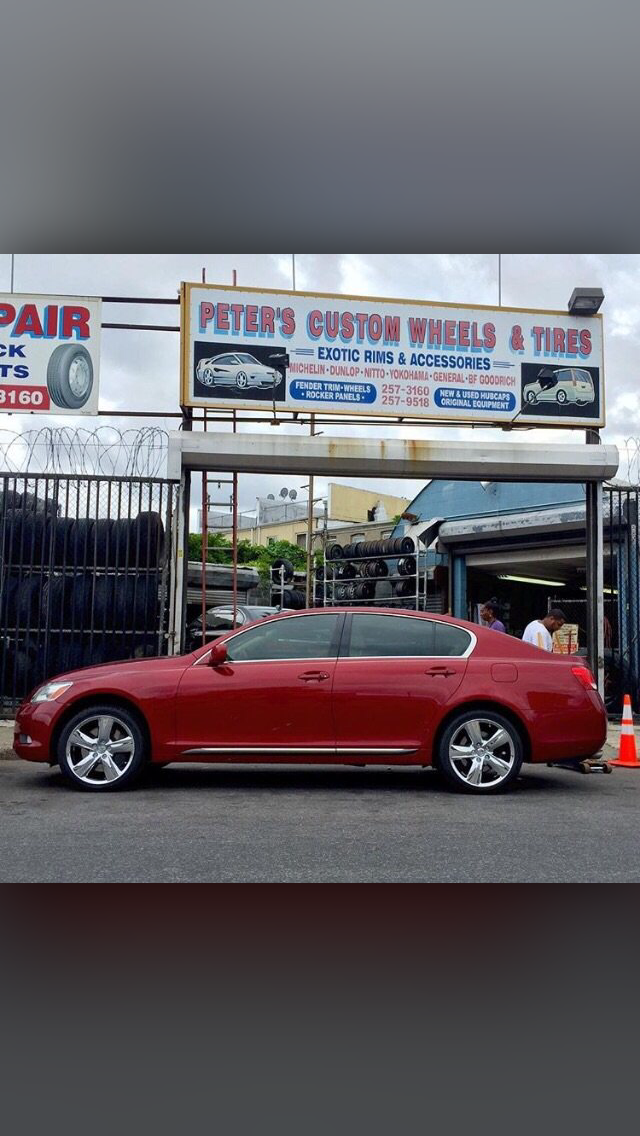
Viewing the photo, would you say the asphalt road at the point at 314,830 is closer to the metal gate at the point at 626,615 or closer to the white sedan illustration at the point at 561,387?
the metal gate at the point at 626,615

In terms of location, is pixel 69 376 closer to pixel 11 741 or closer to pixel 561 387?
pixel 11 741

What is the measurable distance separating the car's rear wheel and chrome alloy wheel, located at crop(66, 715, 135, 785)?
237 cm

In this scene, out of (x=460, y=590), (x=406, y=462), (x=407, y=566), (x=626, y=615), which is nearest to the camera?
(x=406, y=462)

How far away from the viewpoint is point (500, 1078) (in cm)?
306

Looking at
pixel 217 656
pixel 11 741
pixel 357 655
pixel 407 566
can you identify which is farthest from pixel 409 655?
pixel 407 566

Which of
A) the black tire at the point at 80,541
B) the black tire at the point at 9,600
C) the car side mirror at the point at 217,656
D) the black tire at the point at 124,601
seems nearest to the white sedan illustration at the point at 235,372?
the black tire at the point at 80,541

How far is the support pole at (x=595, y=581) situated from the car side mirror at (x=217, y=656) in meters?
5.68

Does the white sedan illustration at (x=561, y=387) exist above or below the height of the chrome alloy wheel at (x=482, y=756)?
above

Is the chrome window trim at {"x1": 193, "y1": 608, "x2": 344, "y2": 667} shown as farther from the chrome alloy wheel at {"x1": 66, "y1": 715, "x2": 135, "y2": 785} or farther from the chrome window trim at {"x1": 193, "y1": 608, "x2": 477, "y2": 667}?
the chrome alloy wheel at {"x1": 66, "y1": 715, "x2": 135, "y2": 785}

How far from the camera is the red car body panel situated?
7695 mm

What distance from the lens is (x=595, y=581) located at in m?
12.3

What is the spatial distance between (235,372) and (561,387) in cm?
399

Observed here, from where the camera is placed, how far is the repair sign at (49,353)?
11844mm
